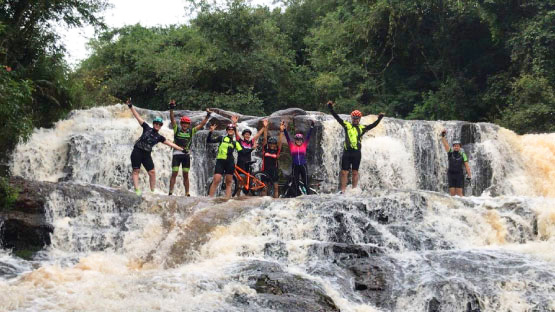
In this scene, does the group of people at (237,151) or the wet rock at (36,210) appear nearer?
the wet rock at (36,210)

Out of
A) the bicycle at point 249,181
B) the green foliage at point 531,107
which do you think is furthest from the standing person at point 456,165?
the green foliage at point 531,107

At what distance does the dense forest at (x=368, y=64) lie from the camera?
73.2 ft

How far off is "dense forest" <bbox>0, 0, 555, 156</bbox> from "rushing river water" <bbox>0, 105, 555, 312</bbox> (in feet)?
35.3

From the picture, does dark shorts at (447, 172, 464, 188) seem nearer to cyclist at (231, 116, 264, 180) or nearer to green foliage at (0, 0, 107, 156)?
cyclist at (231, 116, 264, 180)

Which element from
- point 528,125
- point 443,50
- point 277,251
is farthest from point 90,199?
point 443,50

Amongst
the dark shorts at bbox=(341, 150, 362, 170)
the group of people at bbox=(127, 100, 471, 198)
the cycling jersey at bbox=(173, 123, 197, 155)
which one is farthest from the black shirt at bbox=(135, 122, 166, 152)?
the dark shorts at bbox=(341, 150, 362, 170)

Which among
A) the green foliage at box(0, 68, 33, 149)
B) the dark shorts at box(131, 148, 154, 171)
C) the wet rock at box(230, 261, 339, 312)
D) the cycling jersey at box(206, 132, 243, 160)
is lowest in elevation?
the wet rock at box(230, 261, 339, 312)

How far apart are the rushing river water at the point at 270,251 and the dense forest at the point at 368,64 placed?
10767 millimetres

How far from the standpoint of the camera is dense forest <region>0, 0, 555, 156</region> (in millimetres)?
22312

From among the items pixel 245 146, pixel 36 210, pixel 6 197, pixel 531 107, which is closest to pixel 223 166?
pixel 245 146

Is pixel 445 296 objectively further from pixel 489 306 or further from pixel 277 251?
pixel 277 251

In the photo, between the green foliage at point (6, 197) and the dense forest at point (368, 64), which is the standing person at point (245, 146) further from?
the dense forest at point (368, 64)

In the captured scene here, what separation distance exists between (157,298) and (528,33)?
1927 centimetres

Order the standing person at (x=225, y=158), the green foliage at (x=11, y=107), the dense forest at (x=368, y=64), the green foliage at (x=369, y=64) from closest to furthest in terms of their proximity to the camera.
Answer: the green foliage at (x=11, y=107) → the standing person at (x=225, y=158) → the dense forest at (x=368, y=64) → the green foliage at (x=369, y=64)
